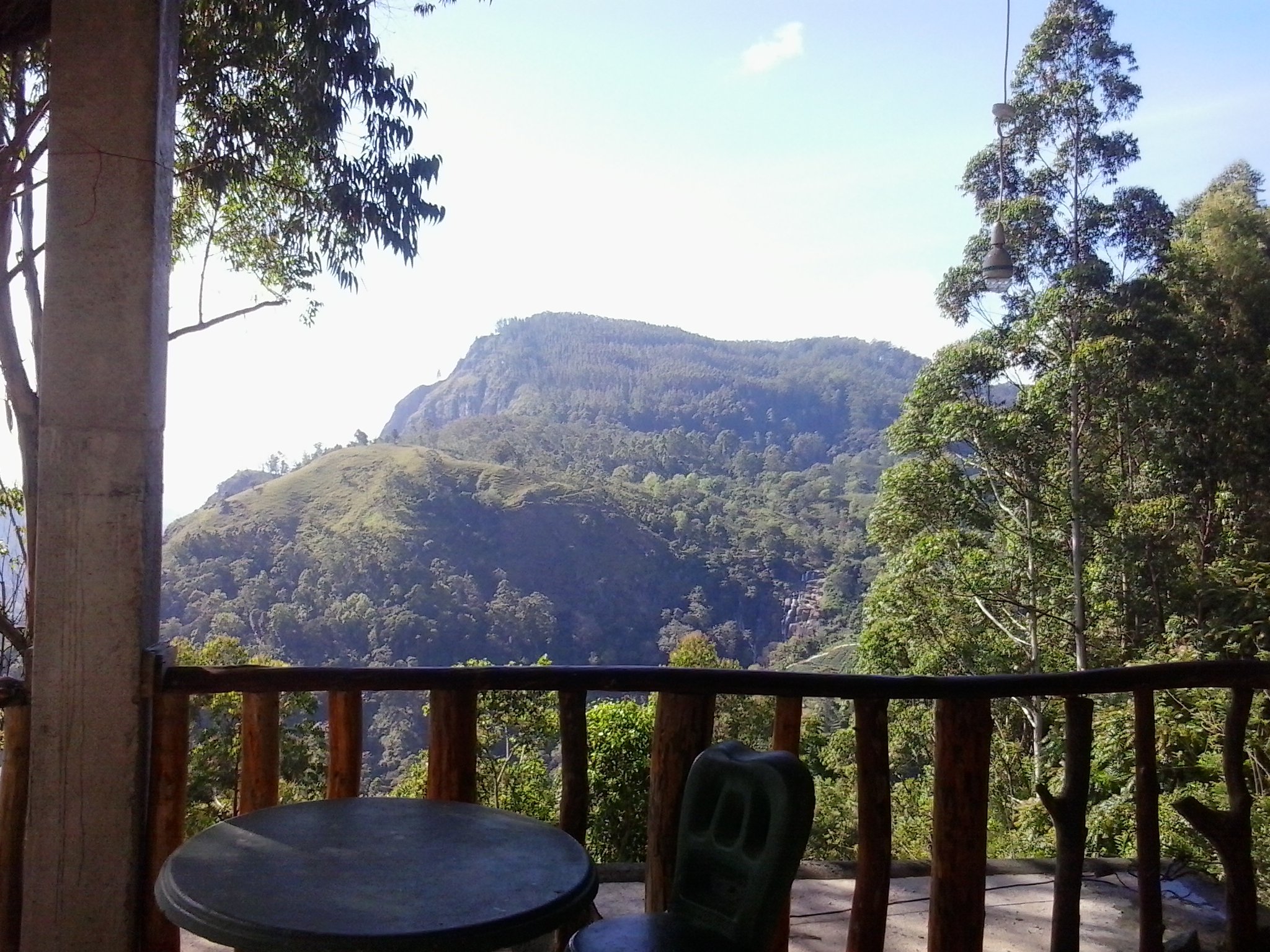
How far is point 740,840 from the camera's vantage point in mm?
1481

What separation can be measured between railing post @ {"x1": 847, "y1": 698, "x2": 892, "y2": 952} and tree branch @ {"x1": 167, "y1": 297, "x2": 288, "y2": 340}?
13.5 feet

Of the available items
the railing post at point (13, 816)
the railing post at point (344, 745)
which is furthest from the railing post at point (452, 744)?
the railing post at point (13, 816)

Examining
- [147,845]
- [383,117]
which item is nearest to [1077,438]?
[383,117]

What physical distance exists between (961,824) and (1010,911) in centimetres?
107

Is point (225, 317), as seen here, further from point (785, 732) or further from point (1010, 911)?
point (1010, 911)

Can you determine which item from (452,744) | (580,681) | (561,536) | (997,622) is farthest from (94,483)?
(561,536)

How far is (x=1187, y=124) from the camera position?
12.3m

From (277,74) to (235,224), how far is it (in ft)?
4.17

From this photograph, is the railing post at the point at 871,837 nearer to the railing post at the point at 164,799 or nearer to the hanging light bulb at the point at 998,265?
the railing post at the point at 164,799

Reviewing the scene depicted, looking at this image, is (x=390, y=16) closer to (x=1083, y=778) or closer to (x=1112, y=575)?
(x=1083, y=778)

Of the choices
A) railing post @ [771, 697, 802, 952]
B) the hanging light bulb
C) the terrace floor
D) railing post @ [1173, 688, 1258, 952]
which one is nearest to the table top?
railing post @ [771, 697, 802, 952]

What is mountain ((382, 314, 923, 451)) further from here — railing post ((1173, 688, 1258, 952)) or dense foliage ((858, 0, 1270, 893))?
railing post ((1173, 688, 1258, 952))

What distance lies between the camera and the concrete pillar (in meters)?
2.01

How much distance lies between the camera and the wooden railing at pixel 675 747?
209 cm
